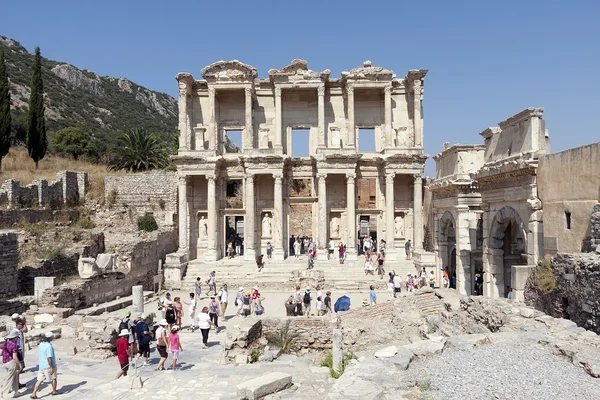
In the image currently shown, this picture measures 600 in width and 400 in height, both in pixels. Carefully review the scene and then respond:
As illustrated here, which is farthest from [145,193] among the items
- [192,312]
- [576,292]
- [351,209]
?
[576,292]

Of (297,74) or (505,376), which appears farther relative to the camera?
(297,74)

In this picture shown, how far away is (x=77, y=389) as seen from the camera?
9.49 m

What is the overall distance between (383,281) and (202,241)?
1124 cm

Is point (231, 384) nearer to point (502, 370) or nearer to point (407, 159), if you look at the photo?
point (502, 370)

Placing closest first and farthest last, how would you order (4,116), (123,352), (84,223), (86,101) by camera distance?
1. (123,352)
2. (84,223)
3. (4,116)
4. (86,101)

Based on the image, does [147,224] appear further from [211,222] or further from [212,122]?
[212,122]

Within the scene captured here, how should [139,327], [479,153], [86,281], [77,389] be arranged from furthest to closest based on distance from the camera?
[479,153], [86,281], [139,327], [77,389]

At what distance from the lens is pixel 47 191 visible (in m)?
29.1

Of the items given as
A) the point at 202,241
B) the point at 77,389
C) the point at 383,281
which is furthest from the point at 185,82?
the point at 77,389

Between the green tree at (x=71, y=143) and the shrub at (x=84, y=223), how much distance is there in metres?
22.2

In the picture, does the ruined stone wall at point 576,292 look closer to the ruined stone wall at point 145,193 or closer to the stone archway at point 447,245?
the stone archway at point 447,245

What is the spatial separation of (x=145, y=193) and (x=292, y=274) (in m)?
13.7

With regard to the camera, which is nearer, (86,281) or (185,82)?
(86,281)

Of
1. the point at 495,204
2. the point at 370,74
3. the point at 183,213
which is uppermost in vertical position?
the point at 370,74
